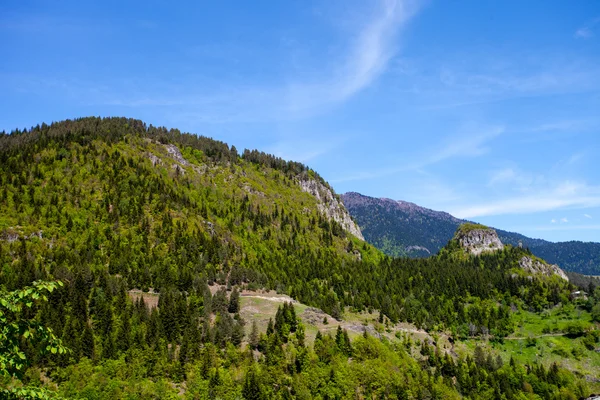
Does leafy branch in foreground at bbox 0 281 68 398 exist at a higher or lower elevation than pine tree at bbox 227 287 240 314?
higher

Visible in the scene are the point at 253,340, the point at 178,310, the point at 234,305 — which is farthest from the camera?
the point at 234,305

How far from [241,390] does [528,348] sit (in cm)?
12779

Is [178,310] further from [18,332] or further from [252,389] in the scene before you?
[18,332]

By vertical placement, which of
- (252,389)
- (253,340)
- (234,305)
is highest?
(234,305)

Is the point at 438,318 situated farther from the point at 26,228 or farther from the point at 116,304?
the point at 26,228

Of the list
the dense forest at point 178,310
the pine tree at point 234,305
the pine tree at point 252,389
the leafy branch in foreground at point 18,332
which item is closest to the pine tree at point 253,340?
the dense forest at point 178,310

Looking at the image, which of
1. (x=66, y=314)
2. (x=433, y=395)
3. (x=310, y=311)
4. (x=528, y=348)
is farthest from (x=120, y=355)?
(x=528, y=348)

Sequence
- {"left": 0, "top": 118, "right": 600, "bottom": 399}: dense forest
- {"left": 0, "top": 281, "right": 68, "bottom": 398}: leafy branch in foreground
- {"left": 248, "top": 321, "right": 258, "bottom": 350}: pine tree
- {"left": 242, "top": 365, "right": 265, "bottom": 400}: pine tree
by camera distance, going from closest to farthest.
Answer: {"left": 0, "top": 281, "right": 68, "bottom": 398}: leafy branch in foreground < {"left": 242, "top": 365, "right": 265, "bottom": 400}: pine tree < {"left": 0, "top": 118, "right": 600, "bottom": 399}: dense forest < {"left": 248, "top": 321, "right": 258, "bottom": 350}: pine tree

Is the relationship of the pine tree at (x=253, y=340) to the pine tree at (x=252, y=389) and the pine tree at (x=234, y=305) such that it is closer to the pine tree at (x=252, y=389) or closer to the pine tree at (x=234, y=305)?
the pine tree at (x=252, y=389)

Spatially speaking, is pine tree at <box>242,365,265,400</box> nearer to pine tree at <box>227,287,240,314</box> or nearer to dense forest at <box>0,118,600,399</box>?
dense forest at <box>0,118,600,399</box>

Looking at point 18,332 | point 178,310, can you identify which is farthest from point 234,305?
point 18,332

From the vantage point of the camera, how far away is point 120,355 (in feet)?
302

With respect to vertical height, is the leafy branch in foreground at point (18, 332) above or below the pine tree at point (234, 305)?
above

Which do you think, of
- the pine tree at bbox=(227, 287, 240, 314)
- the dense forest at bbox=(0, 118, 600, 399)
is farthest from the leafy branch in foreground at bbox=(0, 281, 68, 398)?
the pine tree at bbox=(227, 287, 240, 314)
